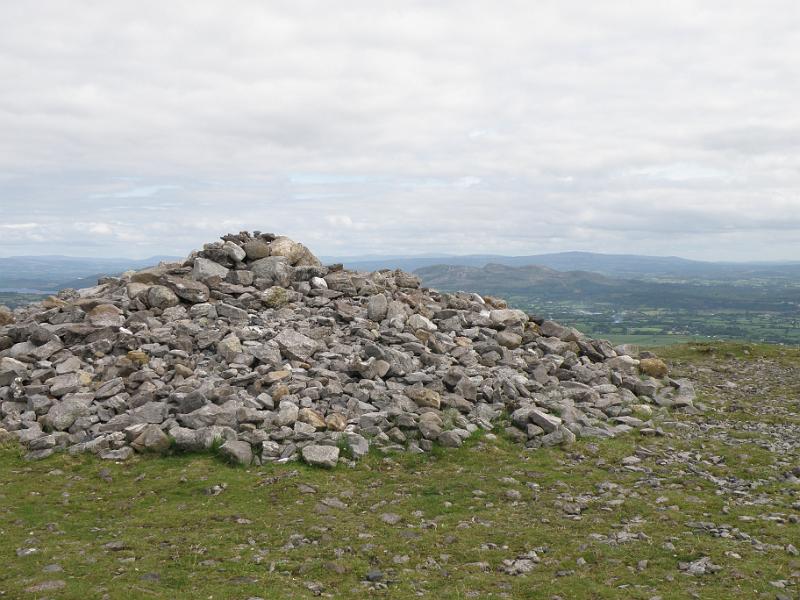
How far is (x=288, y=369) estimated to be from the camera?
1031 inches

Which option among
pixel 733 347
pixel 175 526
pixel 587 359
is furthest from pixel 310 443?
pixel 733 347

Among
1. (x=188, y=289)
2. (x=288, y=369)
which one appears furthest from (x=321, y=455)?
(x=188, y=289)

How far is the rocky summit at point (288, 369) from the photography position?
22266 mm

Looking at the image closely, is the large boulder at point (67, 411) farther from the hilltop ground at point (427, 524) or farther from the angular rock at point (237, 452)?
the angular rock at point (237, 452)

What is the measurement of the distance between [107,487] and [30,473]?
3.23m

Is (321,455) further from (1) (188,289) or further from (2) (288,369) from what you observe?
(1) (188,289)

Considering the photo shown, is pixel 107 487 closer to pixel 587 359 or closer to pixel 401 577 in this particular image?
pixel 401 577

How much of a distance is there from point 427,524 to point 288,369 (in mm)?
11797

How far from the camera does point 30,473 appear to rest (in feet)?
64.5

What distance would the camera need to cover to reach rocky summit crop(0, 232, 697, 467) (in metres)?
22.3

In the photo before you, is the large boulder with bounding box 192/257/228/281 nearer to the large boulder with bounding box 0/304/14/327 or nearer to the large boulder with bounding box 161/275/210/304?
the large boulder with bounding box 161/275/210/304

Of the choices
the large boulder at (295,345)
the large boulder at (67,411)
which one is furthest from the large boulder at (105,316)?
the large boulder at (295,345)

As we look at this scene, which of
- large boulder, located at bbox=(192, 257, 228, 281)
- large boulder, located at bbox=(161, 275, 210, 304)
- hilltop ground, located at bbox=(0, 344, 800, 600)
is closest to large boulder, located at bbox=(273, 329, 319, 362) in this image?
large boulder, located at bbox=(161, 275, 210, 304)

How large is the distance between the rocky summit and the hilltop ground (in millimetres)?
1439
